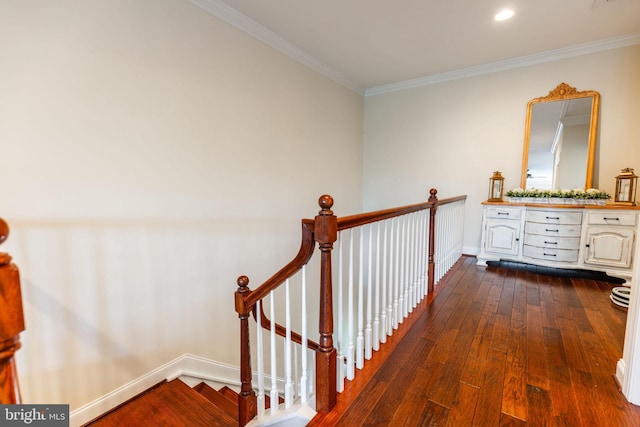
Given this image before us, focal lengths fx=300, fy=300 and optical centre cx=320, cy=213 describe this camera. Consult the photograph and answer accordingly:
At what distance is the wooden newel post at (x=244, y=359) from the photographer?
174 cm

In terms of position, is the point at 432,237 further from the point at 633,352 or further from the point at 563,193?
the point at 563,193

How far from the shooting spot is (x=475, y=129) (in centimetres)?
430

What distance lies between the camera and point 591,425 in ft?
4.55

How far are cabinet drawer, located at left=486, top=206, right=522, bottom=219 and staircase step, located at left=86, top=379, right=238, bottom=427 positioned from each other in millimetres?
3588

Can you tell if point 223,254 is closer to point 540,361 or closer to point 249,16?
point 249,16

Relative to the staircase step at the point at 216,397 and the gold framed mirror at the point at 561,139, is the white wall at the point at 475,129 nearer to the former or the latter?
the gold framed mirror at the point at 561,139

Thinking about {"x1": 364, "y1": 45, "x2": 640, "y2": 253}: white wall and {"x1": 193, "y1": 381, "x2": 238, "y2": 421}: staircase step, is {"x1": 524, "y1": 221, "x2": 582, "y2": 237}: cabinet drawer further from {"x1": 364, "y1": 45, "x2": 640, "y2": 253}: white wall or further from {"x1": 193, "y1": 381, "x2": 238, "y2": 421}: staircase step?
{"x1": 193, "y1": 381, "x2": 238, "y2": 421}: staircase step

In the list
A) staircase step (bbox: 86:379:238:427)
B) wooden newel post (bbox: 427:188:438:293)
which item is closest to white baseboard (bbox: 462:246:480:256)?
wooden newel post (bbox: 427:188:438:293)

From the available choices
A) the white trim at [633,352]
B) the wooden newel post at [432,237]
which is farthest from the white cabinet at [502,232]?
the white trim at [633,352]

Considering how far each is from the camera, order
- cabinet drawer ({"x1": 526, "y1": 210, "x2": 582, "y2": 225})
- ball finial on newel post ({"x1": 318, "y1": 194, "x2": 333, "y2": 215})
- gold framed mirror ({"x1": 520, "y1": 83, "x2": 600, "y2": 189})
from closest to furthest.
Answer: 1. ball finial on newel post ({"x1": 318, "y1": 194, "x2": 333, "y2": 215})
2. cabinet drawer ({"x1": 526, "y1": 210, "x2": 582, "y2": 225})
3. gold framed mirror ({"x1": 520, "y1": 83, "x2": 600, "y2": 189})

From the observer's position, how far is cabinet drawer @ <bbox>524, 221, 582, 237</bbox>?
339 centimetres

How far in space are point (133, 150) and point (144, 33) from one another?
34.1 inches

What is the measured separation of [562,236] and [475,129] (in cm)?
179

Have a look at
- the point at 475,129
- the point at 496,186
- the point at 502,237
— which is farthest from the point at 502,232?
the point at 475,129
